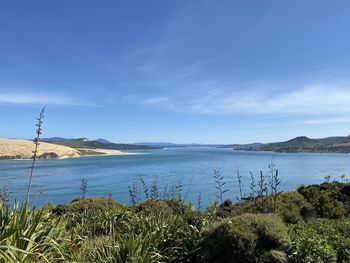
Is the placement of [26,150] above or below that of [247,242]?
above

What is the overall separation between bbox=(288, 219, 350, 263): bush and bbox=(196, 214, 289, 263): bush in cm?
22

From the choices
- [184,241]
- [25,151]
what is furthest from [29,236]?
[25,151]

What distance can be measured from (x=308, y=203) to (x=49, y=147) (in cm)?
17299

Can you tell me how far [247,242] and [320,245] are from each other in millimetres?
1137

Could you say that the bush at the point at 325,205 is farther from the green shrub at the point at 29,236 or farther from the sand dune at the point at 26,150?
the sand dune at the point at 26,150

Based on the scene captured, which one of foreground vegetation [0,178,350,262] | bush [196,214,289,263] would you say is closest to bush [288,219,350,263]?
foreground vegetation [0,178,350,262]

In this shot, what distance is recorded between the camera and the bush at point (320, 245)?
6.07 metres

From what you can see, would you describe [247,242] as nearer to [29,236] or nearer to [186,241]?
[186,241]

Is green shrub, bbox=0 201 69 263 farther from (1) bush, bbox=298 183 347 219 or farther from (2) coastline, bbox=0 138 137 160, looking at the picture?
(2) coastline, bbox=0 138 137 160

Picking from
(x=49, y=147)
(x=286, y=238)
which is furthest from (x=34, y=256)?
(x=49, y=147)

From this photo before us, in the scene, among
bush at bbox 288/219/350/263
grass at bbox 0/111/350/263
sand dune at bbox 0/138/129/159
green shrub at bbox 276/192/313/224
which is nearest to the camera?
grass at bbox 0/111/350/263

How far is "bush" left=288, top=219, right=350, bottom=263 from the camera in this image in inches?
239

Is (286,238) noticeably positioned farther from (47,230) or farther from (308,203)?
(308,203)

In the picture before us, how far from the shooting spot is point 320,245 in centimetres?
620
